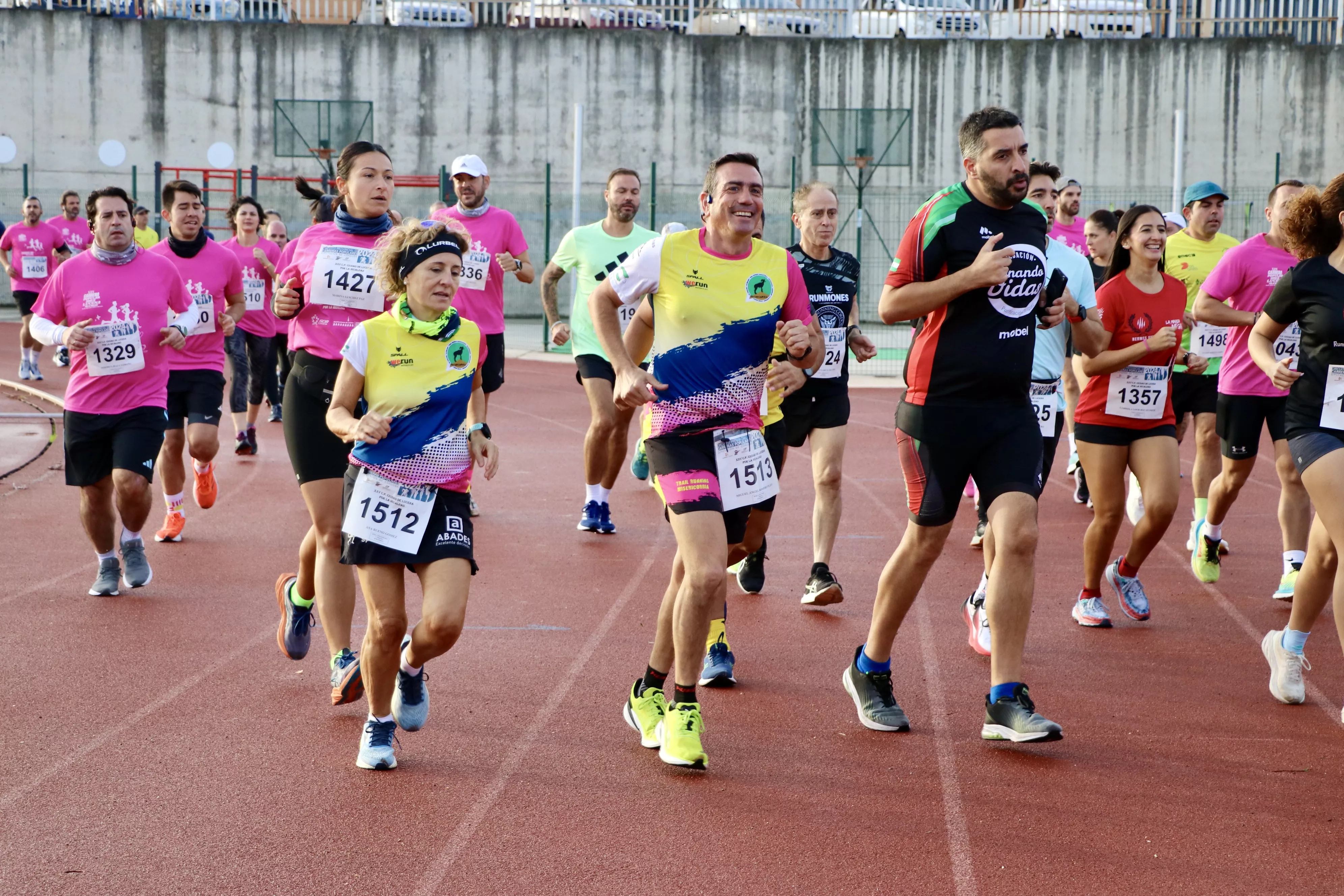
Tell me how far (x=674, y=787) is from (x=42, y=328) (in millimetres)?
4551

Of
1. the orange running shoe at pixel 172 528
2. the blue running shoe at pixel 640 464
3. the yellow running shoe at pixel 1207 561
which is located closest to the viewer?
the yellow running shoe at pixel 1207 561

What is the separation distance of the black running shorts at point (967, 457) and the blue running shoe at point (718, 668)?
3.71 feet

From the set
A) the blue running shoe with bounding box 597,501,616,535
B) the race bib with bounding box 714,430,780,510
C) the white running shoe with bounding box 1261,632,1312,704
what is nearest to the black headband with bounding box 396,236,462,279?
the race bib with bounding box 714,430,780,510

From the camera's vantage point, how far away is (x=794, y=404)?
7664 millimetres

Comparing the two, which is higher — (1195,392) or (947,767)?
(1195,392)

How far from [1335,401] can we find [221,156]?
84.5 feet

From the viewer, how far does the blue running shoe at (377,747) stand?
4.87m

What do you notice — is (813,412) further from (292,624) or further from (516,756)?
(516,756)

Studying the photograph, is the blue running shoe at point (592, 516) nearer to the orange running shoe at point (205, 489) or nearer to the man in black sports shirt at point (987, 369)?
the orange running shoe at point (205, 489)

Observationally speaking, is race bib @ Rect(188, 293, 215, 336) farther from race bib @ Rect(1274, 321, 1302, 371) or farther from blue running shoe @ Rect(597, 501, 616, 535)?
race bib @ Rect(1274, 321, 1302, 371)

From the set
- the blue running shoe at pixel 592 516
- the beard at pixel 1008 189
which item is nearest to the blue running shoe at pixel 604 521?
the blue running shoe at pixel 592 516

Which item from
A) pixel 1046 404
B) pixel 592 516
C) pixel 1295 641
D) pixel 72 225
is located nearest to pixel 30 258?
pixel 72 225

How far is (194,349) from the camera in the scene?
8953 millimetres

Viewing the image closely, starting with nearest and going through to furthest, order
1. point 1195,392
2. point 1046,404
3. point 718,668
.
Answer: point 718,668 < point 1046,404 < point 1195,392
